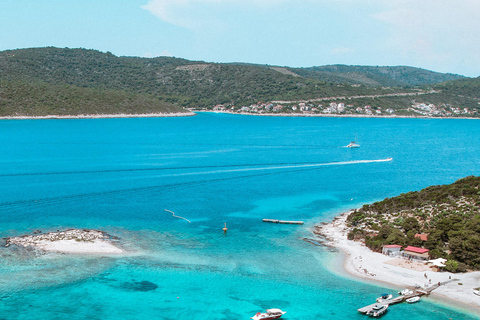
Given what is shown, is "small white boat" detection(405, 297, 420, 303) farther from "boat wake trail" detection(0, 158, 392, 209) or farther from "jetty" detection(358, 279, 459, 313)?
"boat wake trail" detection(0, 158, 392, 209)

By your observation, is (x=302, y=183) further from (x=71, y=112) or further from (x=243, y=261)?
(x=71, y=112)

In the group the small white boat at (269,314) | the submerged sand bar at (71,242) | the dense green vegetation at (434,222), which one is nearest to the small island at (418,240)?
the dense green vegetation at (434,222)

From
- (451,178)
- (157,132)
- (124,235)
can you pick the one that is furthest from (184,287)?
(157,132)

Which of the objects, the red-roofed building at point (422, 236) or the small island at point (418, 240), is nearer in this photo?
the small island at point (418, 240)

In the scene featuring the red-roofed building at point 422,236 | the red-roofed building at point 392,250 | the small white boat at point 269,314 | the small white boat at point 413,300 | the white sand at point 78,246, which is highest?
the red-roofed building at point 422,236

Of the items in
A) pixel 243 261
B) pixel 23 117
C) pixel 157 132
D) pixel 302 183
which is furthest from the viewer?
pixel 23 117

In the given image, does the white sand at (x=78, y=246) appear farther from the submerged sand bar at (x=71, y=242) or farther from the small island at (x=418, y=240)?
the small island at (x=418, y=240)
